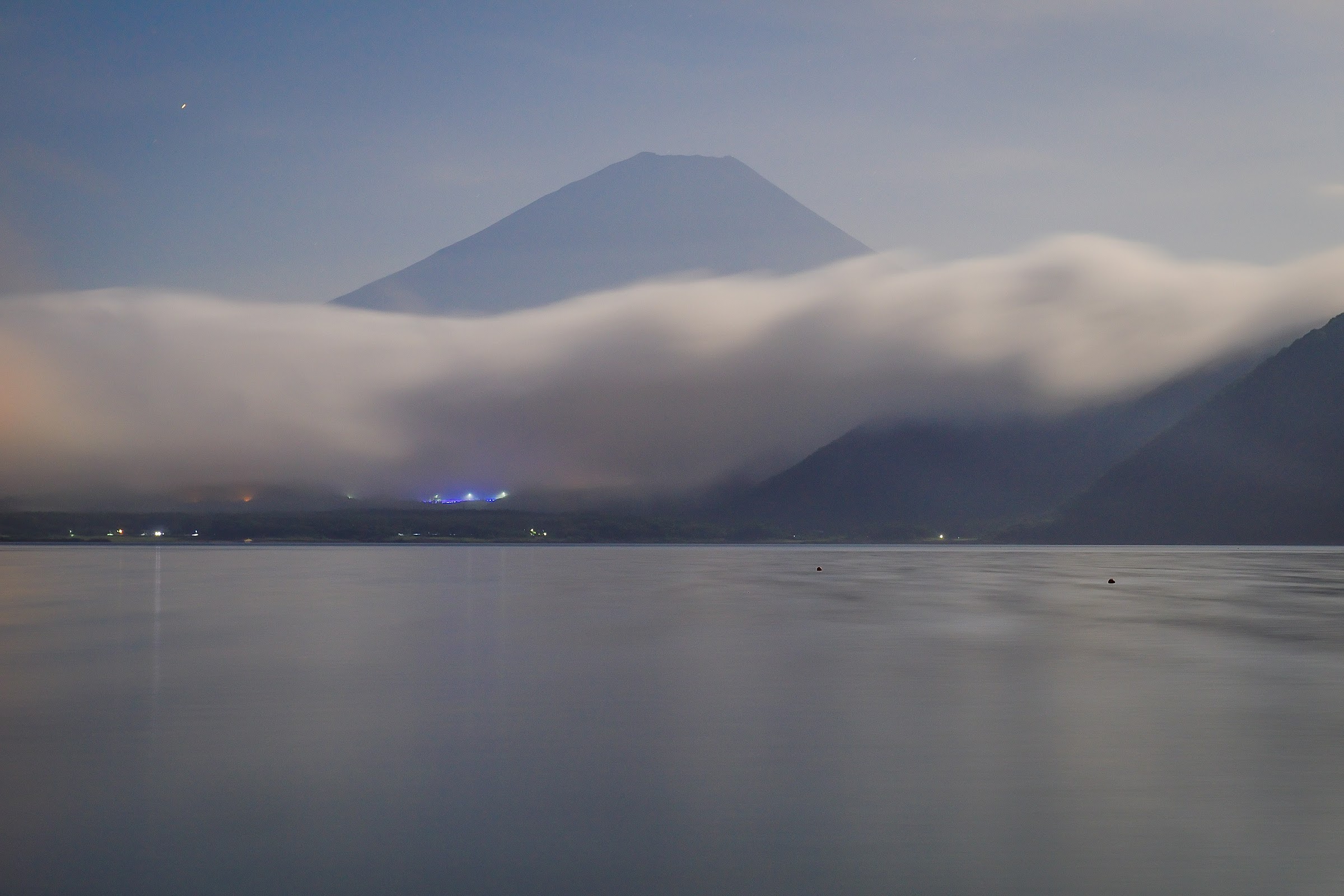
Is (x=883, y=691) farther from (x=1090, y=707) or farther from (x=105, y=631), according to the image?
(x=105, y=631)

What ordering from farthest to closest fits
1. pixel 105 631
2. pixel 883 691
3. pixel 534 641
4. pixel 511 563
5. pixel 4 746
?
1. pixel 511 563
2. pixel 105 631
3. pixel 534 641
4. pixel 883 691
5. pixel 4 746

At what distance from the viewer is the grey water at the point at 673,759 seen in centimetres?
961

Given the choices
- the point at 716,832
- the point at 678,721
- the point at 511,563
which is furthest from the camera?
the point at 511,563

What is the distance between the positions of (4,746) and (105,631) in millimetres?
21178

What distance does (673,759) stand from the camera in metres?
14.4

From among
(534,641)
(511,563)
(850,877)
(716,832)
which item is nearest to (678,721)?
(716,832)

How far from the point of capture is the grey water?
961 cm

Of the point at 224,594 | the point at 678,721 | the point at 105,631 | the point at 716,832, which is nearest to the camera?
the point at 716,832

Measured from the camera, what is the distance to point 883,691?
67.8ft

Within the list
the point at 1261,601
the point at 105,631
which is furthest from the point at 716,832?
the point at 1261,601

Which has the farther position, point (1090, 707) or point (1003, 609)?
point (1003, 609)

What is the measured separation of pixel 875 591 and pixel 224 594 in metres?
33.2

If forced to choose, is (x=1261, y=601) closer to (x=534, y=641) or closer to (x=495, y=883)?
(x=534, y=641)

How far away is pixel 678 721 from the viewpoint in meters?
17.2
